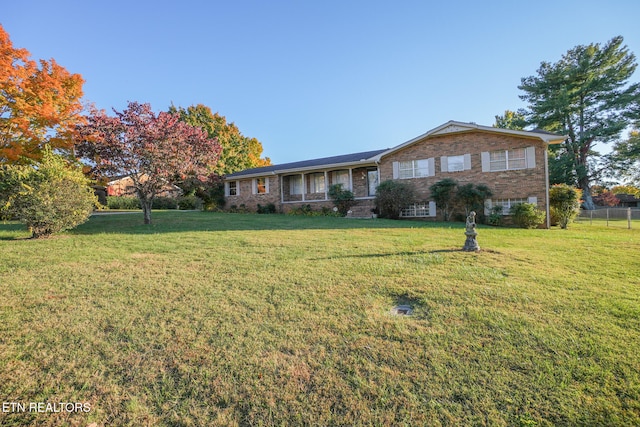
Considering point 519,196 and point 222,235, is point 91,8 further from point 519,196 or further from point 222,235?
point 519,196

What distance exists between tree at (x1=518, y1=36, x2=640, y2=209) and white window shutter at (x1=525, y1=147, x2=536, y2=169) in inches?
688

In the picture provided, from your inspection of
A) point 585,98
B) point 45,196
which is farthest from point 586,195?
point 45,196

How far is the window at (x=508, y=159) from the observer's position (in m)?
13.6

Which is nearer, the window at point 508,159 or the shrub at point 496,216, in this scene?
the shrub at point 496,216

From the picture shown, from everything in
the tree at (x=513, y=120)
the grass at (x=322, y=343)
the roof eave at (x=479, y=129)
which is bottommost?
the grass at (x=322, y=343)

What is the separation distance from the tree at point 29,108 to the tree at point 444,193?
17.2 m

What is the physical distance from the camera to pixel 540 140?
43.9 feet

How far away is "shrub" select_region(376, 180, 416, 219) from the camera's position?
15.4 metres

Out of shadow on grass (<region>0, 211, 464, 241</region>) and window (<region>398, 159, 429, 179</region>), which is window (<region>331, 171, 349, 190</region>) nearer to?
window (<region>398, 159, 429, 179</region>)

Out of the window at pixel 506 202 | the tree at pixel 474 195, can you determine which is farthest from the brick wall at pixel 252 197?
the window at pixel 506 202

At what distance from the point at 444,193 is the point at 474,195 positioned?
4.54ft

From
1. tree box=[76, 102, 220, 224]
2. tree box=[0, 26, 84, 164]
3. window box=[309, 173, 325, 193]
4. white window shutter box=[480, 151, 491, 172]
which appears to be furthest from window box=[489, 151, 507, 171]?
tree box=[0, 26, 84, 164]

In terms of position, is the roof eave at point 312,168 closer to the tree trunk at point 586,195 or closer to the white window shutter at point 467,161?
the white window shutter at point 467,161

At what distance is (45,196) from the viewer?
759cm
